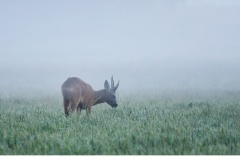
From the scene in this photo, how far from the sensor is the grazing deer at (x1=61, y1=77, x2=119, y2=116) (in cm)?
930

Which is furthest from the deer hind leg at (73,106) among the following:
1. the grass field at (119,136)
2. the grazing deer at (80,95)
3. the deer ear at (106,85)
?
the deer ear at (106,85)

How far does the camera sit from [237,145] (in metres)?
6.16

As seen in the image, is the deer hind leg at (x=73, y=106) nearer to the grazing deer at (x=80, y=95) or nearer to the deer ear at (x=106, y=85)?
the grazing deer at (x=80, y=95)

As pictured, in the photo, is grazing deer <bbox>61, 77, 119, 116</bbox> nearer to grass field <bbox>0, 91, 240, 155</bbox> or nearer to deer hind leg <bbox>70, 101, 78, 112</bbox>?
deer hind leg <bbox>70, 101, 78, 112</bbox>

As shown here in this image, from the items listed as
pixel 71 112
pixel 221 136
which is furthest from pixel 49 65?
pixel 221 136

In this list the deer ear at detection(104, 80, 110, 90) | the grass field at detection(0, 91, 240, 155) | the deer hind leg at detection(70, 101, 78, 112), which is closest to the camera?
the grass field at detection(0, 91, 240, 155)

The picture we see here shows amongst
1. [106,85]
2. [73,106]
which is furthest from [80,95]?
[106,85]

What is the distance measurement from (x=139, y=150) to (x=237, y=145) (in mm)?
1465

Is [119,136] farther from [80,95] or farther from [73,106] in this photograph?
[80,95]

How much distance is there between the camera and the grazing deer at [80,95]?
930 centimetres

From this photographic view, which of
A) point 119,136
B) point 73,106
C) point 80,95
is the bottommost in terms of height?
point 119,136

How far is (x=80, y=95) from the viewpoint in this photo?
31.9 ft

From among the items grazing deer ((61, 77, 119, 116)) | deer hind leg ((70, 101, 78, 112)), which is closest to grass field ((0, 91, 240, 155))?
deer hind leg ((70, 101, 78, 112))
